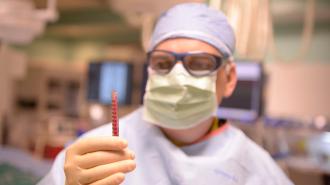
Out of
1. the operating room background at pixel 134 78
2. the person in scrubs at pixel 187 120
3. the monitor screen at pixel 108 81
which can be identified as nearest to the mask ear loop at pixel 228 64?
the person in scrubs at pixel 187 120

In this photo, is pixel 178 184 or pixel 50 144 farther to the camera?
pixel 50 144

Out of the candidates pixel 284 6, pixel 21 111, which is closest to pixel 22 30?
pixel 21 111

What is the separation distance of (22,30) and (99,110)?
2.68 feet

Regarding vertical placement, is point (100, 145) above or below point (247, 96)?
above

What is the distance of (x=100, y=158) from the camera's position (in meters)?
0.61

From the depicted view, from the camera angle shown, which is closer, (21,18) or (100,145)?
(100,145)

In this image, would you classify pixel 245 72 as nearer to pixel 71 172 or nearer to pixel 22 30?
pixel 22 30

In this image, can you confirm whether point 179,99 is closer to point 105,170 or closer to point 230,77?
point 230,77

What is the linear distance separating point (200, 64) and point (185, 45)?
0.06m

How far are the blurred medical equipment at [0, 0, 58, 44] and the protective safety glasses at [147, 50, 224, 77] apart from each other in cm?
40

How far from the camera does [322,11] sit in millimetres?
3734

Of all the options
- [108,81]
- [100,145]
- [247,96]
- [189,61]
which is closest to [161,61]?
[189,61]

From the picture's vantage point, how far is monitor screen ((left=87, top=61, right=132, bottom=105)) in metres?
1.80

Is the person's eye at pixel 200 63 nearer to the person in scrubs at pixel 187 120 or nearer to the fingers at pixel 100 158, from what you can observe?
the person in scrubs at pixel 187 120
